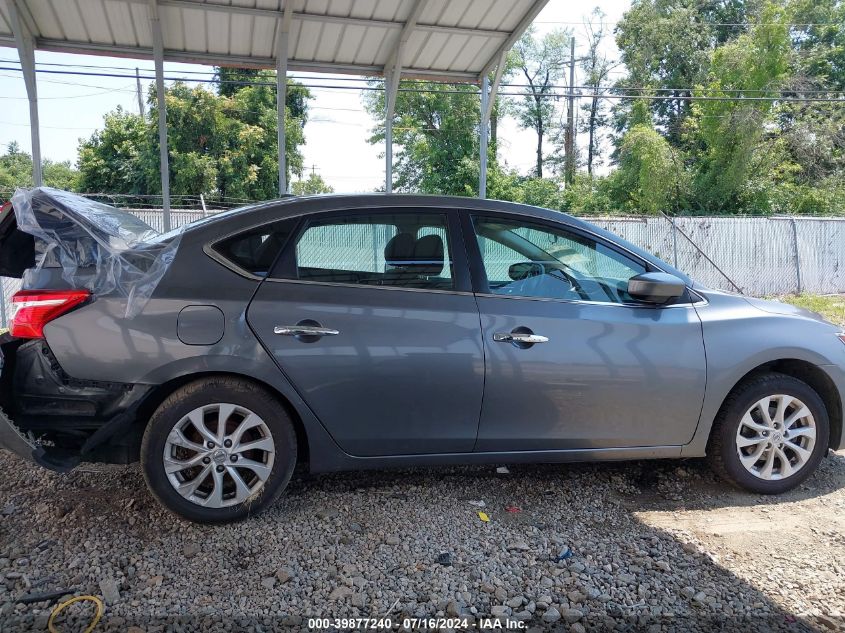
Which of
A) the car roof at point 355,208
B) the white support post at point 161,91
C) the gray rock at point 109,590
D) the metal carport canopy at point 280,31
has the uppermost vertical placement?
the metal carport canopy at point 280,31

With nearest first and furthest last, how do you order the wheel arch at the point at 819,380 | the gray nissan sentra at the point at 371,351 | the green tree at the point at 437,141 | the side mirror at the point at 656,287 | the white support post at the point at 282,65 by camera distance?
the gray nissan sentra at the point at 371,351
the side mirror at the point at 656,287
the wheel arch at the point at 819,380
the white support post at the point at 282,65
the green tree at the point at 437,141

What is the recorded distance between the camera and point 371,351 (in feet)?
11.4

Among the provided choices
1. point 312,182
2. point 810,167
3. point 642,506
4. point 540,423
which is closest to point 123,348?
point 540,423

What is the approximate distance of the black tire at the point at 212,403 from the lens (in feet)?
10.8

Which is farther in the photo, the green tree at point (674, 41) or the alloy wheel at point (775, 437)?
the green tree at point (674, 41)

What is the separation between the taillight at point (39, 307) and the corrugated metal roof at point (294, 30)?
632cm

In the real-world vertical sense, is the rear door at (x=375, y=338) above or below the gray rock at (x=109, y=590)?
above

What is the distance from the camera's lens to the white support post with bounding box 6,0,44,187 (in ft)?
26.6

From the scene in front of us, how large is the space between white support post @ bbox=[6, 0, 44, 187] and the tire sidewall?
8.42 meters

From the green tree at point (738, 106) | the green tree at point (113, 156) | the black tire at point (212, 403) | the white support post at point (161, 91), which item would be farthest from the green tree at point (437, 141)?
the black tire at point (212, 403)

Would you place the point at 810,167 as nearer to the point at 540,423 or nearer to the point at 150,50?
the point at 150,50

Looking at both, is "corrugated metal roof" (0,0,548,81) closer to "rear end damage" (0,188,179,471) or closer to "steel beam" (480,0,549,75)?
"steel beam" (480,0,549,75)

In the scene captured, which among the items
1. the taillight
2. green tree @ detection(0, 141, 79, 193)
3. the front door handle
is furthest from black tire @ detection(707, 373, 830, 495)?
green tree @ detection(0, 141, 79, 193)

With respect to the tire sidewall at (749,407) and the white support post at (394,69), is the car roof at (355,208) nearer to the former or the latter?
the tire sidewall at (749,407)
